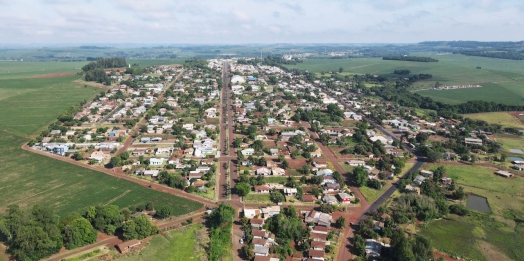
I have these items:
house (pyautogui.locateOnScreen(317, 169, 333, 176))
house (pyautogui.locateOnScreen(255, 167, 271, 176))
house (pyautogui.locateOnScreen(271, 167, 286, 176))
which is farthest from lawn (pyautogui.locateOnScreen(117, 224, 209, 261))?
house (pyautogui.locateOnScreen(317, 169, 333, 176))

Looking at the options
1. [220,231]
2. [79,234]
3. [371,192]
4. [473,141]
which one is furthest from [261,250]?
[473,141]

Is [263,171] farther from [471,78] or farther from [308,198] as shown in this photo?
[471,78]

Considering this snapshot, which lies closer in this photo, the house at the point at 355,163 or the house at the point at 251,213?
the house at the point at 251,213

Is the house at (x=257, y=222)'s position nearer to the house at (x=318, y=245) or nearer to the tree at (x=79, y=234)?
the house at (x=318, y=245)

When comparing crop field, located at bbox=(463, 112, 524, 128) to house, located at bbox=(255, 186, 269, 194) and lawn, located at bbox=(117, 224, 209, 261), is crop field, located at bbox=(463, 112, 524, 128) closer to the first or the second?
house, located at bbox=(255, 186, 269, 194)

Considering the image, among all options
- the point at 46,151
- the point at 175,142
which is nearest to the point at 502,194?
the point at 175,142

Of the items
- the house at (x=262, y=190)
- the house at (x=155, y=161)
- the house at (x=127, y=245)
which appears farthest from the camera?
the house at (x=155, y=161)

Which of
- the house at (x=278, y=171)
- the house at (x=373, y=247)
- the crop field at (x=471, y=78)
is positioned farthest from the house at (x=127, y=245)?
the crop field at (x=471, y=78)
